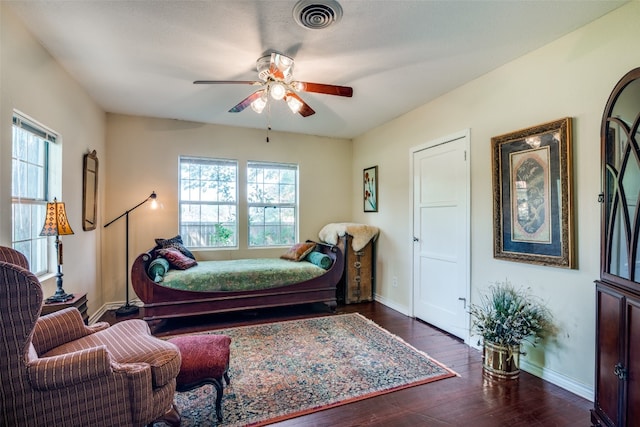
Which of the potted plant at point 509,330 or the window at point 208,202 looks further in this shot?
the window at point 208,202

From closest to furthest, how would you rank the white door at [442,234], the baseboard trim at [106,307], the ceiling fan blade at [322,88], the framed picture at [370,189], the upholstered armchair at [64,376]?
1. the upholstered armchair at [64,376]
2. the ceiling fan blade at [322,88]
3. the white door at [442,234]
4. the baseboard trim at [106,307]
5. the framed picture at [370,189]

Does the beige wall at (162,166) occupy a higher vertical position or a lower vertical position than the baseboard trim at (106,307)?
higher

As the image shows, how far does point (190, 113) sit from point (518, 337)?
13.9ft

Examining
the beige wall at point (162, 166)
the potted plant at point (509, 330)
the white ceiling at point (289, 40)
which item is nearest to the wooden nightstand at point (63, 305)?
the beige wall at point (162, 166)

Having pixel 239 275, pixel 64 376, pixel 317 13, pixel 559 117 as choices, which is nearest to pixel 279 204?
pixel 239 275

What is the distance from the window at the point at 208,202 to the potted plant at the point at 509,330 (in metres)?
3.46

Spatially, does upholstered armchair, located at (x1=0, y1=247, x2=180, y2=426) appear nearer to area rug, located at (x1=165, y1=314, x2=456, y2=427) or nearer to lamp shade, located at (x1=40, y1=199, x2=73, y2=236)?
area rug, located at (x1=165, y1=314, x2=456, y2=427)

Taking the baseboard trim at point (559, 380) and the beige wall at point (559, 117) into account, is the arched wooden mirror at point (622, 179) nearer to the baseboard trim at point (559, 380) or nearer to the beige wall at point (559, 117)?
the beige wall at point (559, 117)

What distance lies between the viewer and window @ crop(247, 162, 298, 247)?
480 centimetres

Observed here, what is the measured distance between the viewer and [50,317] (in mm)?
1771

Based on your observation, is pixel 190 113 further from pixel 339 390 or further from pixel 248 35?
pixel 339 390

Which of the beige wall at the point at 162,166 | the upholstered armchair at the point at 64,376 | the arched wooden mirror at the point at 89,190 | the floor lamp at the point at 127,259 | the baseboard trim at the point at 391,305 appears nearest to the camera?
the upholstered armchair at the point at 64,376

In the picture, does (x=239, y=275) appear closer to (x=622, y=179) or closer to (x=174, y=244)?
(x=174, y=244)

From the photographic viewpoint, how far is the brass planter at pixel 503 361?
2.35 m
